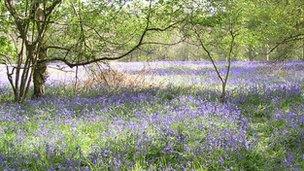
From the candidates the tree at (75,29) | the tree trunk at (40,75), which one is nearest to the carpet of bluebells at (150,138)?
the tree at (75,29)

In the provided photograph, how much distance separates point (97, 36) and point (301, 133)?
23.7 ft

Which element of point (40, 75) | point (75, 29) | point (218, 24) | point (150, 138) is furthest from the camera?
point (40, 75)

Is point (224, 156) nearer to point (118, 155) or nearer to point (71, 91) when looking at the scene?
point (118, 155)

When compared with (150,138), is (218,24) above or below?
above

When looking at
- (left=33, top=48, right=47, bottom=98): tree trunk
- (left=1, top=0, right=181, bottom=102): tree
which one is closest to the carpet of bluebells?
(left=1, top=0, right=181, bottom=102): tree

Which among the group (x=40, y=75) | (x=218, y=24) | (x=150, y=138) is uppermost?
(x=218, y=24)

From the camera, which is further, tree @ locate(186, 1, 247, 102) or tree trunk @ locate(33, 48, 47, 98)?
tree trunk @ locate(33, 48, 47, 98)

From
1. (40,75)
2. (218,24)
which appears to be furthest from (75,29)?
(218,24)

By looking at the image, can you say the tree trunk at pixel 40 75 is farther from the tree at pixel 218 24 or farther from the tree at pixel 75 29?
the tree at pixel 218 24

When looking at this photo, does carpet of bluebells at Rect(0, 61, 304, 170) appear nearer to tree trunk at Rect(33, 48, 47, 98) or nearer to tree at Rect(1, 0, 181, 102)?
tree at Rect(1, 0, 181, 102)

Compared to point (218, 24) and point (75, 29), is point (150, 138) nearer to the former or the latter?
point (218, 24)

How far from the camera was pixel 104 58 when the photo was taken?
42.4 ft

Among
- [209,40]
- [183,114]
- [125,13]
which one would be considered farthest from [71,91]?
[183,114]

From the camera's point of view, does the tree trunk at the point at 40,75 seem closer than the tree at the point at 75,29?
No
